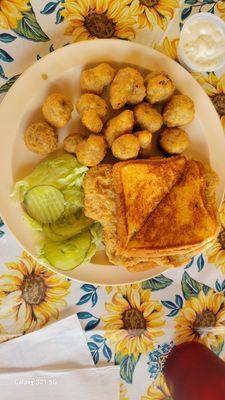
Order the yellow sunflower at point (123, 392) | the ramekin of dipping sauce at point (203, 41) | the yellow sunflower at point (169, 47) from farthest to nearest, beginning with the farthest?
the yellow sunflower at point (123, 392) → the yellow sunflower at point (169, 47) → the ramekin of dipping sauce at point (203, 41)

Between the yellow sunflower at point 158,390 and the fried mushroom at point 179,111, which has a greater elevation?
the fried mushroom at point 179,111

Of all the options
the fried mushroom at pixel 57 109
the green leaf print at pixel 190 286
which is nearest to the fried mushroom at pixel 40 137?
the fried mushroom at pixel 57 109

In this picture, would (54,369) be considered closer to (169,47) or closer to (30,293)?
(30,293)

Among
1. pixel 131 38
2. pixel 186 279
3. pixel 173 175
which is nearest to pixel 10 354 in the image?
pixel 186 279

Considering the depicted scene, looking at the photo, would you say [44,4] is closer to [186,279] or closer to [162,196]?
[162,196]

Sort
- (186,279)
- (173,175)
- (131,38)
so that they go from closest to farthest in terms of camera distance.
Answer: (173,175)
(131,38)
(186,279)

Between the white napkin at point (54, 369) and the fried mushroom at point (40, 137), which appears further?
the white napkin at point (54, 369)

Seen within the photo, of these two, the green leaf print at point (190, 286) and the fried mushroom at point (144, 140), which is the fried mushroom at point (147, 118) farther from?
the green leaf print at point (190, 286)
